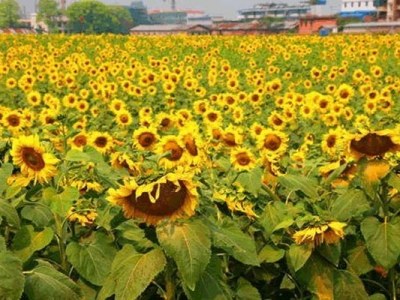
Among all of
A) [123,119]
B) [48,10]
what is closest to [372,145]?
[123,119]

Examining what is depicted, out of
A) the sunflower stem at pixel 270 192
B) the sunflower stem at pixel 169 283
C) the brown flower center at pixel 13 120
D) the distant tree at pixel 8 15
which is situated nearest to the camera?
the sunflower stem at pixel 169 283

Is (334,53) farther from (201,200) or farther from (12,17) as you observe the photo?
(12,17)

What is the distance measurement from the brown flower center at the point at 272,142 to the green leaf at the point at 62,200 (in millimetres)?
2151

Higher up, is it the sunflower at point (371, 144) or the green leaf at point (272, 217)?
the sunflower at point (371, 144)

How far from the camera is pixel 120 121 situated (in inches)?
259

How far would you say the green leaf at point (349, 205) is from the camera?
261cm

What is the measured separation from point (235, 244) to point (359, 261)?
0.73 meters

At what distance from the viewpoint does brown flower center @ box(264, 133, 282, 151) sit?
4.38 metres

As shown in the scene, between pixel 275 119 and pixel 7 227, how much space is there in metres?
3.96

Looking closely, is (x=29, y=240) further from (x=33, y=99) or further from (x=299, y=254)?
(x=33, y=99)

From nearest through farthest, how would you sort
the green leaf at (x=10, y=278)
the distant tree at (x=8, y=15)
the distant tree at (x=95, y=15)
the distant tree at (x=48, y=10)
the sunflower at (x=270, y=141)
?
the green leaf at (x=10, y=278), the sunflower at (x=270, y=141), the distant tree at (x=95, y=15), the distant tree at (x=8, y=15), the distant tree at (x=48, y=10)

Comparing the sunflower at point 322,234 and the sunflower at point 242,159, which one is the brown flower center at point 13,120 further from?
the sunflower at point 322,234

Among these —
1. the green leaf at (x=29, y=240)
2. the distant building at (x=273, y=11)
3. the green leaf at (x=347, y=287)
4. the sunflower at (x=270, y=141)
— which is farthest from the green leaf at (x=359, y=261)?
the distant building at (x=273, y=11)

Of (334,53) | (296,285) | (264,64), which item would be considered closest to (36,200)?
(296,285)
